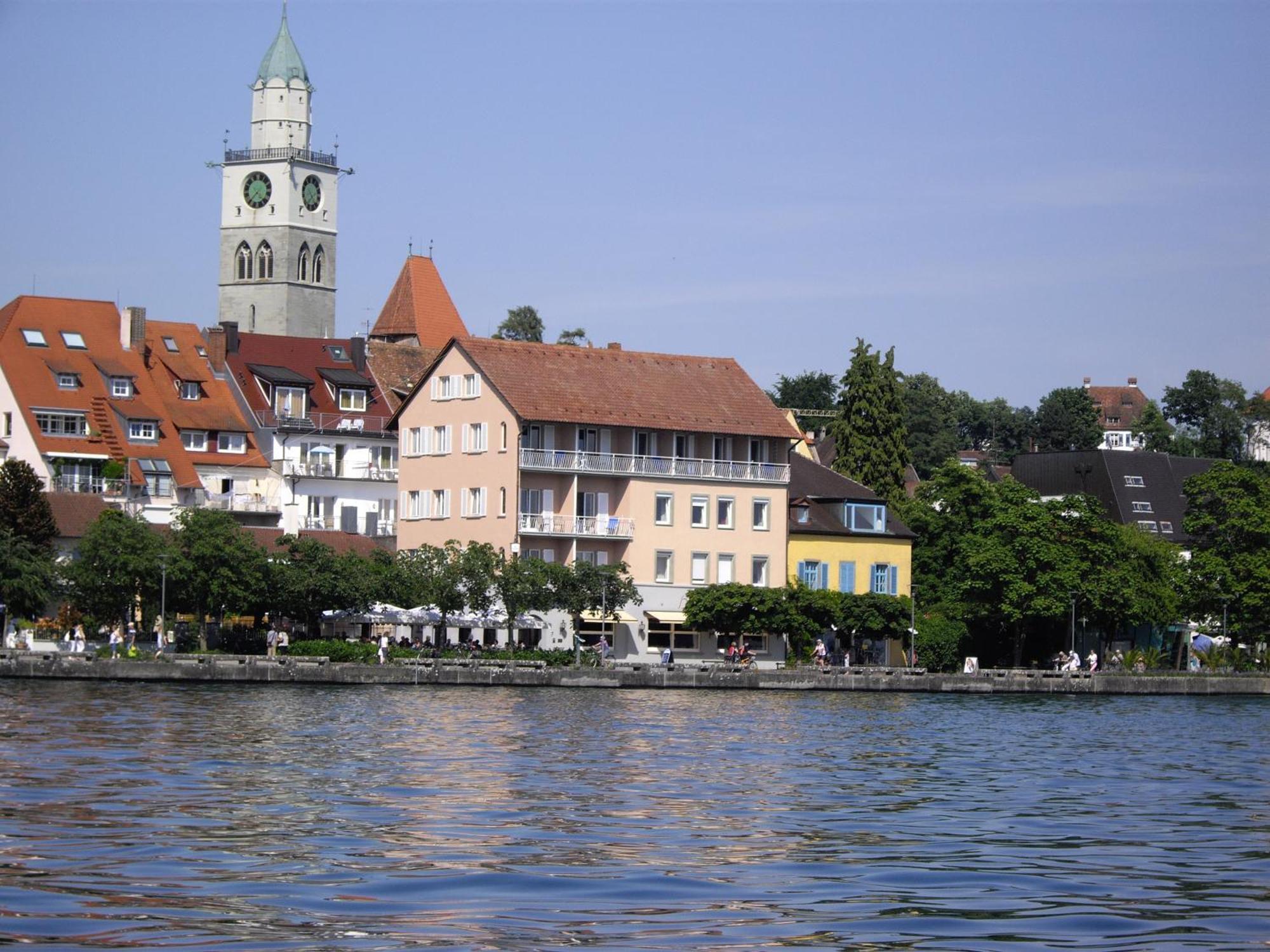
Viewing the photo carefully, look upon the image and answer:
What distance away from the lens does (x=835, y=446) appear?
104m

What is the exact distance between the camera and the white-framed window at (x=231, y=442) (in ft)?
301

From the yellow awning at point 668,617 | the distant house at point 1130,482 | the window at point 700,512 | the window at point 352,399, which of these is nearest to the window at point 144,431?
the window at point 352,399

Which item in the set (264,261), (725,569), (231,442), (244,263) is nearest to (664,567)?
(725,569)

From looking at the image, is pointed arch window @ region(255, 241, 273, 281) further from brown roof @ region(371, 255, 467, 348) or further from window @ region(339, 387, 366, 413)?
window @ region(339, 387, 366, 413)

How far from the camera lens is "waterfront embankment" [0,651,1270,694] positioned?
60281mm

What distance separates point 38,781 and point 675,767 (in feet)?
35.7

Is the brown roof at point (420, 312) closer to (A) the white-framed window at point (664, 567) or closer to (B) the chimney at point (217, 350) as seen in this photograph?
(B) the chimney at point (217, 350)

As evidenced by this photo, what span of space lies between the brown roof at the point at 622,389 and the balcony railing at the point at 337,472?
14.5 m

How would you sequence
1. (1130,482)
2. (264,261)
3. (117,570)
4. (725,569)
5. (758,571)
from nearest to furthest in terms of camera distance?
(117,570) < (725,569) < (758,571) < (1130,482) < (264,261)

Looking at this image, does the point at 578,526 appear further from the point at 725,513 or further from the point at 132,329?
the point at 132,329

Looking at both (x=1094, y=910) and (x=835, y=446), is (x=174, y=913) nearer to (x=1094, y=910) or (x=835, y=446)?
(x=1094, y=910)

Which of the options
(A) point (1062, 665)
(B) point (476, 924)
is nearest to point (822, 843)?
(B) point (476, 924)

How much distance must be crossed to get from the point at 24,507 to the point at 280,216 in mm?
63119

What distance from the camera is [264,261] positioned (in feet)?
442
